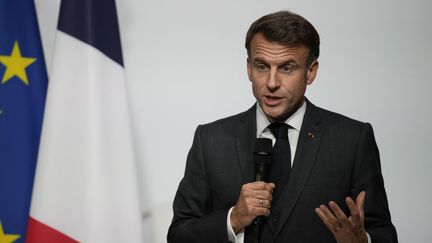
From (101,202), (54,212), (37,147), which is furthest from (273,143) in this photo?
(37,147)

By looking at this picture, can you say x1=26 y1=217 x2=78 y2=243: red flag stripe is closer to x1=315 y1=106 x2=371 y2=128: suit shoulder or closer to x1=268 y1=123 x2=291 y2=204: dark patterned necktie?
x1=268 y1=123 x2=291 y2=204: dark patterned necktie

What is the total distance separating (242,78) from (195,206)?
93 centimetres

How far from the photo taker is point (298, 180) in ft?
6.17

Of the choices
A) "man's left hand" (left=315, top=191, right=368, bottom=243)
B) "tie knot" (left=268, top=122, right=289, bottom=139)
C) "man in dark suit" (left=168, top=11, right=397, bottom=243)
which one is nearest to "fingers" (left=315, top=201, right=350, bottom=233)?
"man's left hand" (left=315, top=191, right=368, bottom=243)

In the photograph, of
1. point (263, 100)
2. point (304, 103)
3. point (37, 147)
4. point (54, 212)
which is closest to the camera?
point (263, 100)

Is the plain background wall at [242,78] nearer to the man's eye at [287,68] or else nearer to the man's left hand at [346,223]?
the man's eye at [287,68]

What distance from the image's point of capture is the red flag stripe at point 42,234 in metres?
2.25

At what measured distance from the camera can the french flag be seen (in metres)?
2.25

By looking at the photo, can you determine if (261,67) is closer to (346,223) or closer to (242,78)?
(346,223)

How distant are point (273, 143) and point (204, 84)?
0.88m

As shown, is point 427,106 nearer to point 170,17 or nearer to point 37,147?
point 170,17

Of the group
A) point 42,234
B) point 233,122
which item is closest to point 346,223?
point 233,122

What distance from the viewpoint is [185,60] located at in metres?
2.78

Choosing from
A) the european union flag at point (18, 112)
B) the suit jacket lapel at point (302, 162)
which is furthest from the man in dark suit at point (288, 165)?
the european union flag at point (18, 112)
